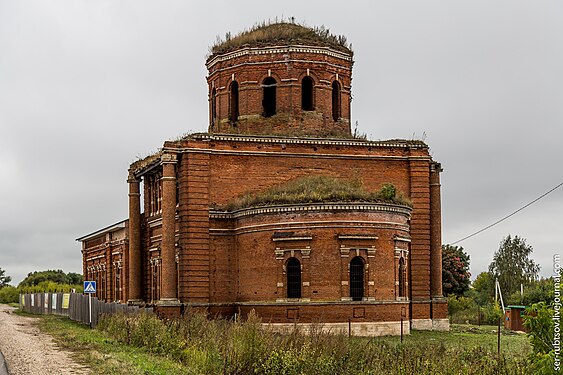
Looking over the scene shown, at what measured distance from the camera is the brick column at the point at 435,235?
43219 millimetres

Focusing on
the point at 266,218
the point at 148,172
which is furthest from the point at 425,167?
the point at 148,172

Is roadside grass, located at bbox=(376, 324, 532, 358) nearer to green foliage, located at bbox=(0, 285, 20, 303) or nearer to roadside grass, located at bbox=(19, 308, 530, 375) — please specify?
roadside grass, located at bbox=(19, 308, 530, 375)

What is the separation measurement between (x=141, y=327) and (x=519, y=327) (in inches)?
914

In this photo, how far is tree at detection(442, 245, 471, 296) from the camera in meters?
64.7

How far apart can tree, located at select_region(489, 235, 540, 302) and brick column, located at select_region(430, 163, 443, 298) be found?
3257cm

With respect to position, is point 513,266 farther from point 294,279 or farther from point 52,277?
point 52,277

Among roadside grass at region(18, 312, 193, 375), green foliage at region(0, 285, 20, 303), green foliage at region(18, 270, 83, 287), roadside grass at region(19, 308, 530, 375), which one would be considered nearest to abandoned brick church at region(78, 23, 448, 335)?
roadside grass at region(18, 312, 193, 375)

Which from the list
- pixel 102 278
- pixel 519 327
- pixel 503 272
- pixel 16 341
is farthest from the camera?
→ pixel 503 272

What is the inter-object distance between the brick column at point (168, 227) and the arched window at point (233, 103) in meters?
5.47

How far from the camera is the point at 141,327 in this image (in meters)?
28.8

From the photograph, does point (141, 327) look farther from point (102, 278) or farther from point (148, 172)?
point (102, 278)

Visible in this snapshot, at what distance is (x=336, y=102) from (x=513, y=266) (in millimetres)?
36716

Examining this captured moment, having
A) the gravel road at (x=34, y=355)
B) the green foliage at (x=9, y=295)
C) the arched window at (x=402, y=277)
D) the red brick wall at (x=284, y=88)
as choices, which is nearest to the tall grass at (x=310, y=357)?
the gravel road at (x=34, y=355)

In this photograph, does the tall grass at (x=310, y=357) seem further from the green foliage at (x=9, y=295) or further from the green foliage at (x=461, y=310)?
the green foliage at (x=9, y=295)
